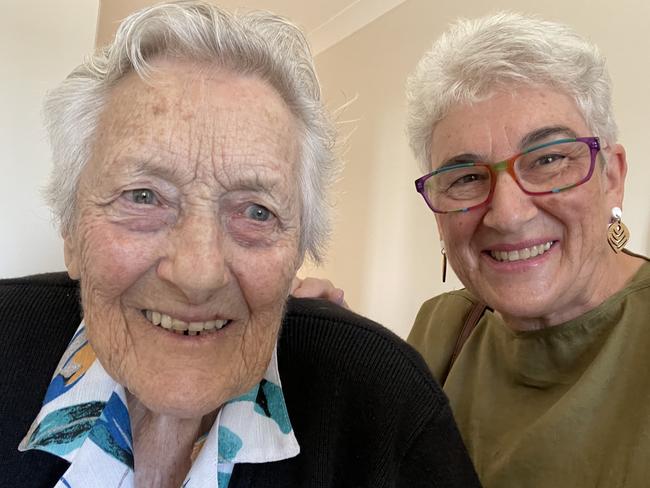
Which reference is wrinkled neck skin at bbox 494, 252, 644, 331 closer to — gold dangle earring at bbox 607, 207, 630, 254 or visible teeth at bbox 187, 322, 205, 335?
gold dangle earring at bbox 607, 207, 630, 254

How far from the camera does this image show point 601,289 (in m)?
1.16

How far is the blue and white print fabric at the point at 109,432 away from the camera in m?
0.84

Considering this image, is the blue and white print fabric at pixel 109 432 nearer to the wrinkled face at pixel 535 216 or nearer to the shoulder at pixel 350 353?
the shoulder at pixel 350 353

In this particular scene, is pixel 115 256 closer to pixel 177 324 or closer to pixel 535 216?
pixel 177 324

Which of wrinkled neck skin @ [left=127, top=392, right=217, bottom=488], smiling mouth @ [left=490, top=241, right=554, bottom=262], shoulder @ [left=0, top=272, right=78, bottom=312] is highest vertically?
smiling mouth @ [left=490, top=241, right=554, bottom=262]

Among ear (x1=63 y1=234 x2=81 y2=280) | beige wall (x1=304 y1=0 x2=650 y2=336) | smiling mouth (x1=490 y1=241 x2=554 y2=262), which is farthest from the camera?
beige wall (x1=304 y1=0 x2=650 y2=336)

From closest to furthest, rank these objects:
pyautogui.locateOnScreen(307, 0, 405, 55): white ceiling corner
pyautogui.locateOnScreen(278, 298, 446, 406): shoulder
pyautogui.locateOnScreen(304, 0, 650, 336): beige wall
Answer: pyautogui.locateOnScreen(278, 298, 446, 406): shoulder
pyautogui.locateOnScreen(304, 0, 650, 336): beige wall
pyautogui.locateOnScreen(307, 0, 405, 55): white ceiling corner

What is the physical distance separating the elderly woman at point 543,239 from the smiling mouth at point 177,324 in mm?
645

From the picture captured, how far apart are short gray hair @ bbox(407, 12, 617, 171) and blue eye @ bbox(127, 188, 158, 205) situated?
71 centimetres

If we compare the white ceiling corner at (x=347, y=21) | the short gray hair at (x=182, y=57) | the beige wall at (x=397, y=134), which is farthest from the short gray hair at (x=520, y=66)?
the white ceiling corner at (x=347, y=21)

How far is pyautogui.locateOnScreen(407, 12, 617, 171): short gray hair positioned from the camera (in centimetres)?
111

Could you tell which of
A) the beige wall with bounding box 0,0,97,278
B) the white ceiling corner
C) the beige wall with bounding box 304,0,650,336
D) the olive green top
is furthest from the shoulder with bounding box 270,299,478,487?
the white ceiling corner

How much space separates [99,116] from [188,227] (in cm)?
26

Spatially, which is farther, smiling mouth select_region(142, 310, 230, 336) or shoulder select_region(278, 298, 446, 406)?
shoulder select_region(278, 298, 446, 406)
